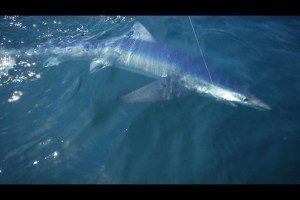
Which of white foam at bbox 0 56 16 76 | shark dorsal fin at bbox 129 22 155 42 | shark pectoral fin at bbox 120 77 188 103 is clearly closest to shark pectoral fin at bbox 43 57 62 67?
white foam at bbox 0 56 16 76

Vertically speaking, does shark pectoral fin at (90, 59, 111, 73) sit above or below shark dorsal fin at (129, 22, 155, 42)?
below

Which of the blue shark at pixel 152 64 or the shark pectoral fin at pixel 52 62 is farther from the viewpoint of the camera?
the shark pectoral fin at pixel 52 62

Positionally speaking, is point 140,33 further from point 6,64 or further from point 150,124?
point 6,64

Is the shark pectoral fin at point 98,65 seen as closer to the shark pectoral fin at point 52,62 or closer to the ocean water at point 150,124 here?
the ocean water at point 150,124

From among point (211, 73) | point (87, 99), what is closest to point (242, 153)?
point (211, 73)

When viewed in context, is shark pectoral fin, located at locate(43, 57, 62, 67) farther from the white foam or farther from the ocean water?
the white foam

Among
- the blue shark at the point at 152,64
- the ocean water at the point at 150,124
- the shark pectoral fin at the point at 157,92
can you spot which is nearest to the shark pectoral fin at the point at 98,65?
the blue shark at the point at 152,64
